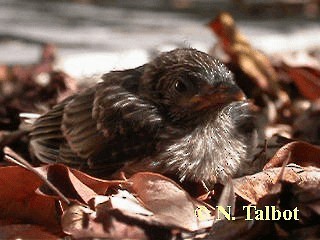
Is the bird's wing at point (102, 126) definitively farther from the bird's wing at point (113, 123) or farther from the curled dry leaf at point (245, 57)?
the curled dry leaf at point (245, 57)

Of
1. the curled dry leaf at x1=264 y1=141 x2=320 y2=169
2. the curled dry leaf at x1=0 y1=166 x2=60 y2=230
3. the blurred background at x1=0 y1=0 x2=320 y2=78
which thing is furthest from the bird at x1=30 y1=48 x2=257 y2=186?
the blurred background at x1=0 y1=0 x2=320 y2=78

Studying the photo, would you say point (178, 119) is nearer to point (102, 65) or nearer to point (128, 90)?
point (128, 90)

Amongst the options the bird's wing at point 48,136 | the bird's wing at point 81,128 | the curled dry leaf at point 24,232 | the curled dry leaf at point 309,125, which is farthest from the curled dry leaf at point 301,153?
the bird's wing at point 48,136

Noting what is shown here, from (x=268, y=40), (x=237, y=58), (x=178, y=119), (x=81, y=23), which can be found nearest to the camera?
(x=178, y=119)

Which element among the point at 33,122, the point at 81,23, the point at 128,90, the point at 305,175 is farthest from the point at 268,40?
the point at 305,175

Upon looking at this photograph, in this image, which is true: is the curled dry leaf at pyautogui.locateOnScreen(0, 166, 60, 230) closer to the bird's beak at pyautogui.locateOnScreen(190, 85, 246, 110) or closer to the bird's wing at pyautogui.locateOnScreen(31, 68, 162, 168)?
the bird's wing at pyautogui.locateOnScreen(31, 68, 162, 168)

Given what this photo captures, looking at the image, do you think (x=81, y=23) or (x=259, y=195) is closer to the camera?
(x=259, y=195)
